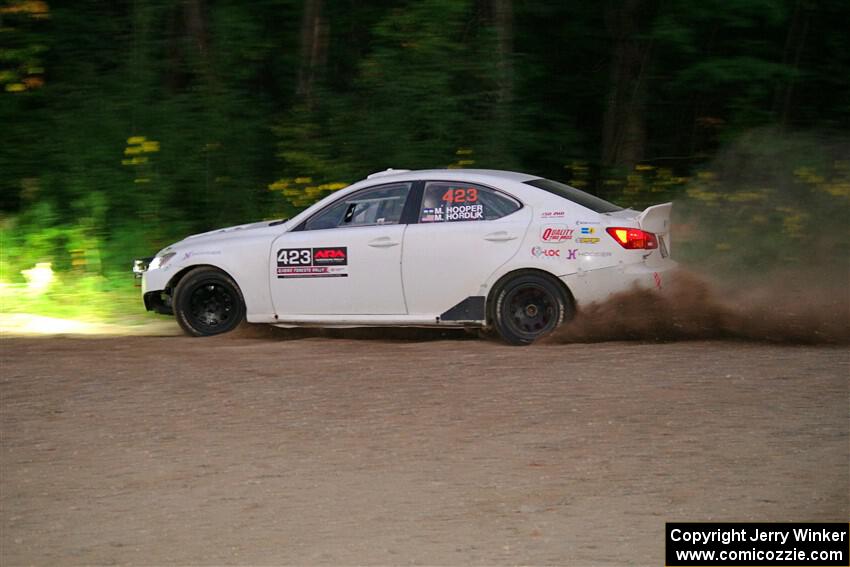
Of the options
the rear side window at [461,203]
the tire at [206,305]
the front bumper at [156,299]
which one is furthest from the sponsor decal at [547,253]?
the front bumper at [156,299]

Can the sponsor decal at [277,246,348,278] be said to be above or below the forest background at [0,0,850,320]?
below

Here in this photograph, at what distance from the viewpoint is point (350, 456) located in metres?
6.99

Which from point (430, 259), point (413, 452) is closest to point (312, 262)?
point (430, 259)

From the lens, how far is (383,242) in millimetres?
10359

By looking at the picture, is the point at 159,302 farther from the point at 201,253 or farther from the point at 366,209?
the point at 366,209

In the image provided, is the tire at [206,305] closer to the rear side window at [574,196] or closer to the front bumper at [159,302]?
the front bumper at [159,302]

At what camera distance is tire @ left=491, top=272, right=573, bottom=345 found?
10039 millimetres

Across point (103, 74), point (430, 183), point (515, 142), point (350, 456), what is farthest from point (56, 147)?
point (350, 456)

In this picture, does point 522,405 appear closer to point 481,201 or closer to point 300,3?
point 481,201

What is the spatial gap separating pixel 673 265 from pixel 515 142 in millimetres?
6318

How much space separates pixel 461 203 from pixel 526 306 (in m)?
1.10

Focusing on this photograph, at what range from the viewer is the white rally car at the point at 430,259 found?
998 cm

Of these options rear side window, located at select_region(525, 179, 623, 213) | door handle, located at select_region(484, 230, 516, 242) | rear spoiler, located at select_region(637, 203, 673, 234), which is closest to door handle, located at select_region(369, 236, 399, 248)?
door handle, located at select_region(484, 230, 516, 242)

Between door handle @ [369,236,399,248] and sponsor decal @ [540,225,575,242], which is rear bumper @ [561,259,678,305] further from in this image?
door handle @ [369,236,399,248]
